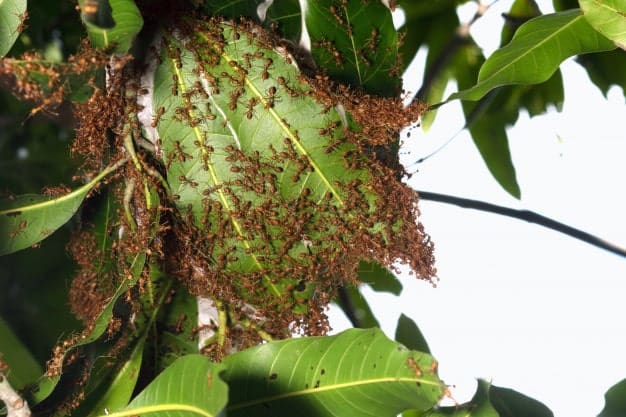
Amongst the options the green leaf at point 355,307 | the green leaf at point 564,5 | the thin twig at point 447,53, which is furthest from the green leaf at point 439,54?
the green leaf at point 355,307

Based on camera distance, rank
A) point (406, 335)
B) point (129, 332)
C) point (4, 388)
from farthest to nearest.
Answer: point (406, 335), point (129, 332), point (4, 388)

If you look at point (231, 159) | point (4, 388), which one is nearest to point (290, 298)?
point (231, 159)

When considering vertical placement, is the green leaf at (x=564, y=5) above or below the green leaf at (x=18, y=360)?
below

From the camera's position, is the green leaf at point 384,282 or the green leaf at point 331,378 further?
the green leaf at point 384,282

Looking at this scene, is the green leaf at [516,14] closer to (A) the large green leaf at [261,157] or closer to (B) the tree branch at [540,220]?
(B) the tree branch at [540,220]

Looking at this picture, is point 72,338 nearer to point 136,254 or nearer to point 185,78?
point 136,254

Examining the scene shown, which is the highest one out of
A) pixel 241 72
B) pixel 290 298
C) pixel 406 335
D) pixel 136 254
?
pixel 241 72

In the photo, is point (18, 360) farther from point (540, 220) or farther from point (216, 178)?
point (540, 220)
